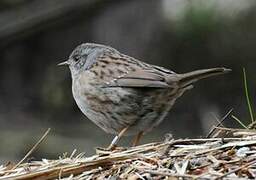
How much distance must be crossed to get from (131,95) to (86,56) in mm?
1110

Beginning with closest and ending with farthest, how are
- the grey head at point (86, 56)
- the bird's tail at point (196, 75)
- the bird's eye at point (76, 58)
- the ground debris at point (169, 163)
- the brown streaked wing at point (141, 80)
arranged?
the ground debris at point (169, 163), the bird's tail at point (196, 75), the brown streaked wing at point (141, 80), the grey head at point (86, 56), the bird's eye at point (76, 58)

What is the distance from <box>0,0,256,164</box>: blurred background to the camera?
34.0 ft

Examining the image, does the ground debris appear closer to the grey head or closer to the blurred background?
the grey head

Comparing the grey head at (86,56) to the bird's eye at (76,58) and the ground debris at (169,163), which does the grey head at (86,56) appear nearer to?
the bird's eye at (76,58)

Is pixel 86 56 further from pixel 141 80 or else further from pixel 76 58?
pixel 141 80

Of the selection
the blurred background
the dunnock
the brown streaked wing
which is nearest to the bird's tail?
the dunnock

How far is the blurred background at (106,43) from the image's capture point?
34.0 ft

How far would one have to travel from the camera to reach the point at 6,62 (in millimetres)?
12078

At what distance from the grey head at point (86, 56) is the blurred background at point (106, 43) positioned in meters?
2.43

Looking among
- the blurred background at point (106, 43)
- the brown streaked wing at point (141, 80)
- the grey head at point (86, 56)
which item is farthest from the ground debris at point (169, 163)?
the blurred background at point (106, 43)

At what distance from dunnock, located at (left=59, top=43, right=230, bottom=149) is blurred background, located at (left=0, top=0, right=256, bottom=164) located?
2948mm

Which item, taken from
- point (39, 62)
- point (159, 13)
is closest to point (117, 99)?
point (159, 13)

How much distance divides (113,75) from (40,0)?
463 cm

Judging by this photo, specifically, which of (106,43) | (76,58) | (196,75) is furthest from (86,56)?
(106,43)
